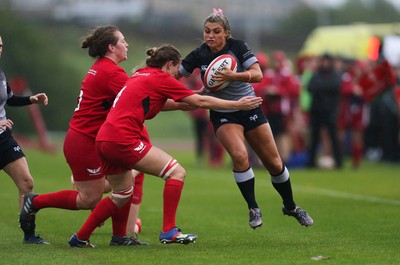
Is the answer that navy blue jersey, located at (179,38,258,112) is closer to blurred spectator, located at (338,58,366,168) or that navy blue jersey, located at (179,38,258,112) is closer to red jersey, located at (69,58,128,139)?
→ red jersey, located at (69,58,128,139)

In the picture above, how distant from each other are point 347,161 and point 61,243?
595 inches

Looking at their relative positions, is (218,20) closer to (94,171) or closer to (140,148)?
(140,148)

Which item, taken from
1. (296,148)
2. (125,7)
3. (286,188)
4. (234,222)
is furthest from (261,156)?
(125,7)

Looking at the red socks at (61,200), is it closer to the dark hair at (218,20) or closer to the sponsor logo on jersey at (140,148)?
the sponsor logo on jersey at (140,148)

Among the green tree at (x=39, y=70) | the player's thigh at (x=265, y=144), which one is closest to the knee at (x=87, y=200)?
the player's thigh at (x=265, y=144)

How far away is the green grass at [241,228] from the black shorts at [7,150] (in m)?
0.76

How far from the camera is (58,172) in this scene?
66.2 feet

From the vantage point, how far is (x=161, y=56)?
30.5 ft

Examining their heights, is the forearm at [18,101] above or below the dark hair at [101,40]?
below

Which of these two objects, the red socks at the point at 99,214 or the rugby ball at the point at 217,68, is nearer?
the red socks at the point at 99,214

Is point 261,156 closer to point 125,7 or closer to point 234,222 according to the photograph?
point 234,222

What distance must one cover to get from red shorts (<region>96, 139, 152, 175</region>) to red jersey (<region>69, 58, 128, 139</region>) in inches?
18.6

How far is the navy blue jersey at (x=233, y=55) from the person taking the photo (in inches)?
401

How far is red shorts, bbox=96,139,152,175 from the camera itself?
8945 mm
